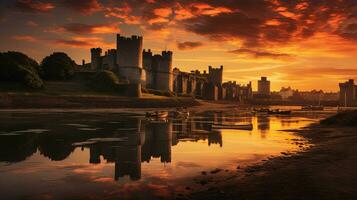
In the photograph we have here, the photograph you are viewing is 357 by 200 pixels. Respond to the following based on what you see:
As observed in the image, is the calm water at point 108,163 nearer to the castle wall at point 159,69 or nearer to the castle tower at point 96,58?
the castle tower at point 96,58

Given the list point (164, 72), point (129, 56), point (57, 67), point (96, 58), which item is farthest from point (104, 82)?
point (164, 72)

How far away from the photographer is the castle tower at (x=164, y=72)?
376 ft

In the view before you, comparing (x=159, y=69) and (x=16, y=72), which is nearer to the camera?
(x=16, y=72)

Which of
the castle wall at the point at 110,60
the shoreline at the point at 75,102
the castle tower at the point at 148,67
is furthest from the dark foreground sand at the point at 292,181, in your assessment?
the castle tower at the point at 148,67

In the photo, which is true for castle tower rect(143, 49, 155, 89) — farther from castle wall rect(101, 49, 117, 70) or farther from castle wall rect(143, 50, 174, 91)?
castle wall rect(101, 49, 117, 70)

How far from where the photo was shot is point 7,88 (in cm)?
6662

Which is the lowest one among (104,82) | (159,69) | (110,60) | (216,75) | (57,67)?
(104,82)

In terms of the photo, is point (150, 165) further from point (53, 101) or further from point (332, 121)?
point (53, 101)

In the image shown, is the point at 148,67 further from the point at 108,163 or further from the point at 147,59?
the point at 108,163

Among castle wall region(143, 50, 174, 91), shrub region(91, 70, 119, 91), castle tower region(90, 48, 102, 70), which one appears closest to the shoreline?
shrub region(91, 70, 119, 91)

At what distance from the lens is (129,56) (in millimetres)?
96250

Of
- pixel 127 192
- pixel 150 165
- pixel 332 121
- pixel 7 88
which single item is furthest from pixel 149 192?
pixel 7 88

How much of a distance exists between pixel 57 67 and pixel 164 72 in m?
40.6

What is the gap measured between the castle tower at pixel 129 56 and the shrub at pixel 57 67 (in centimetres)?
1568
